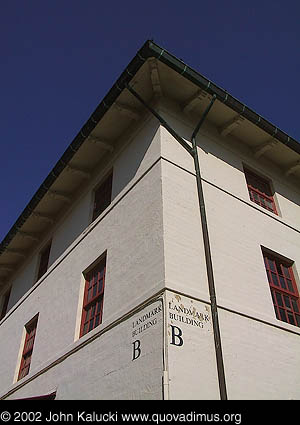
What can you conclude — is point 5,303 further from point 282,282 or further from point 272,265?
point 282,282

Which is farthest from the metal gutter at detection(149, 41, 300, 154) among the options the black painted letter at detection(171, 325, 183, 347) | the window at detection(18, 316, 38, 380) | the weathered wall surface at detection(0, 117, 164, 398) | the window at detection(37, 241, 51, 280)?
the window at detection(18, 316, 38, 380)

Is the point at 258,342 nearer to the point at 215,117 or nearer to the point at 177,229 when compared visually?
the point at 177,229

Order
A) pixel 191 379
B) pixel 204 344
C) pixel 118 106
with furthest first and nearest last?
pixel 118 106, pixel 204 344, pixel 191 379

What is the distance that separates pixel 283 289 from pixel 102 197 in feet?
16.6

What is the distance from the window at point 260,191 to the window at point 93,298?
4.17 m

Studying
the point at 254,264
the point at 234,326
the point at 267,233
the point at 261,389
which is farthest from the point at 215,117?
the point at 261,389

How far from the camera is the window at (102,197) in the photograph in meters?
10.4

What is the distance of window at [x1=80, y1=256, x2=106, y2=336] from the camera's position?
8.41 m

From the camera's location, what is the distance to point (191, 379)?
5.66 m

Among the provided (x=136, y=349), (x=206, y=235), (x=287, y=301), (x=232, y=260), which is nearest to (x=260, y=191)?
(x=287, y=301)

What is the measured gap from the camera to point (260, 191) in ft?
34.6
